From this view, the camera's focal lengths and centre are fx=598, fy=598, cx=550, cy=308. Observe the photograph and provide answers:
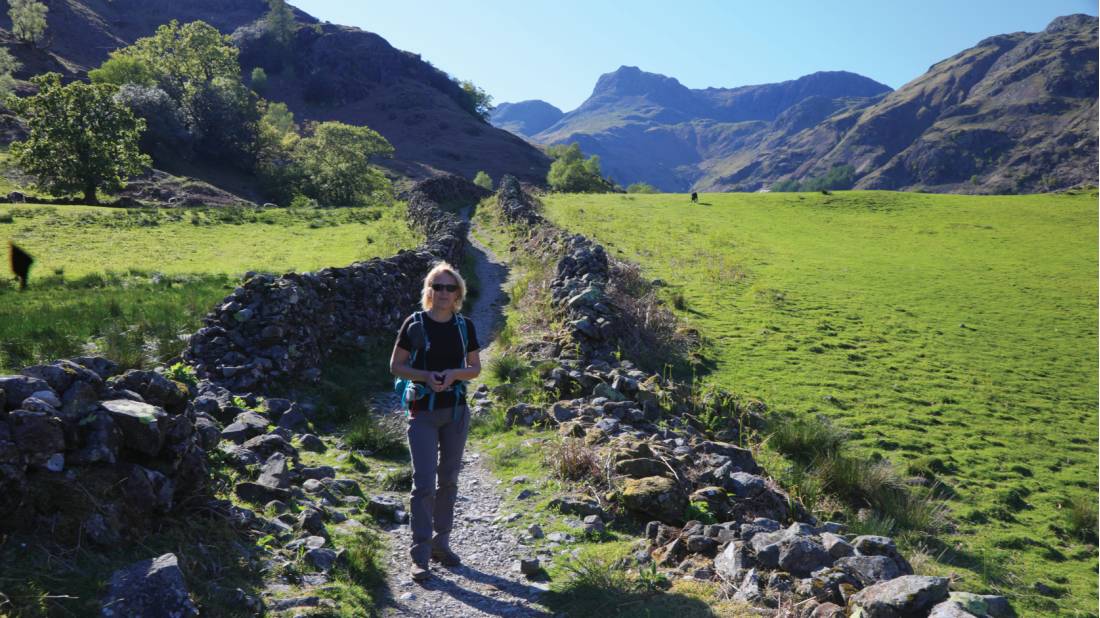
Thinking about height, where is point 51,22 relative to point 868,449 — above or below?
above

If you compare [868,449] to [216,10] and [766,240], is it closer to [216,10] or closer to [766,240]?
[766,240]

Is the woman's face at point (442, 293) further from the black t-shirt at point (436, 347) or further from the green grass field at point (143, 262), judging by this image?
the green grass field at point (143, 262)

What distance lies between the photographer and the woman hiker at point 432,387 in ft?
19.2

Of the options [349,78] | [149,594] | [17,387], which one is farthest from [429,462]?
[349,78]

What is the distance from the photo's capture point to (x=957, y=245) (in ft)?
119

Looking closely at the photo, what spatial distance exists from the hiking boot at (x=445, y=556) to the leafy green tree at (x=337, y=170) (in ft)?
215

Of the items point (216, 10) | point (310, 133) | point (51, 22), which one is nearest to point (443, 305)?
point (310, 133)

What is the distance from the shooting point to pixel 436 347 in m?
5.96

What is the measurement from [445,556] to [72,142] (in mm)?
54942

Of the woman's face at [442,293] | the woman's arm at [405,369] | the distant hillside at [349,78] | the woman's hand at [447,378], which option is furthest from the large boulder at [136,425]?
the distant hillside at [349,78]

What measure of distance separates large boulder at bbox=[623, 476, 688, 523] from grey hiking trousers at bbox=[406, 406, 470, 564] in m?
2.24

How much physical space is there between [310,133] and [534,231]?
122 meters

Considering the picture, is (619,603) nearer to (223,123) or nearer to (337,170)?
(337,170)

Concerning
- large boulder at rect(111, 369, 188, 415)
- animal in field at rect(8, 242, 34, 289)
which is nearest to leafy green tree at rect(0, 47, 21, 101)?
animal in field at rect(8, 242, 34, 289)
